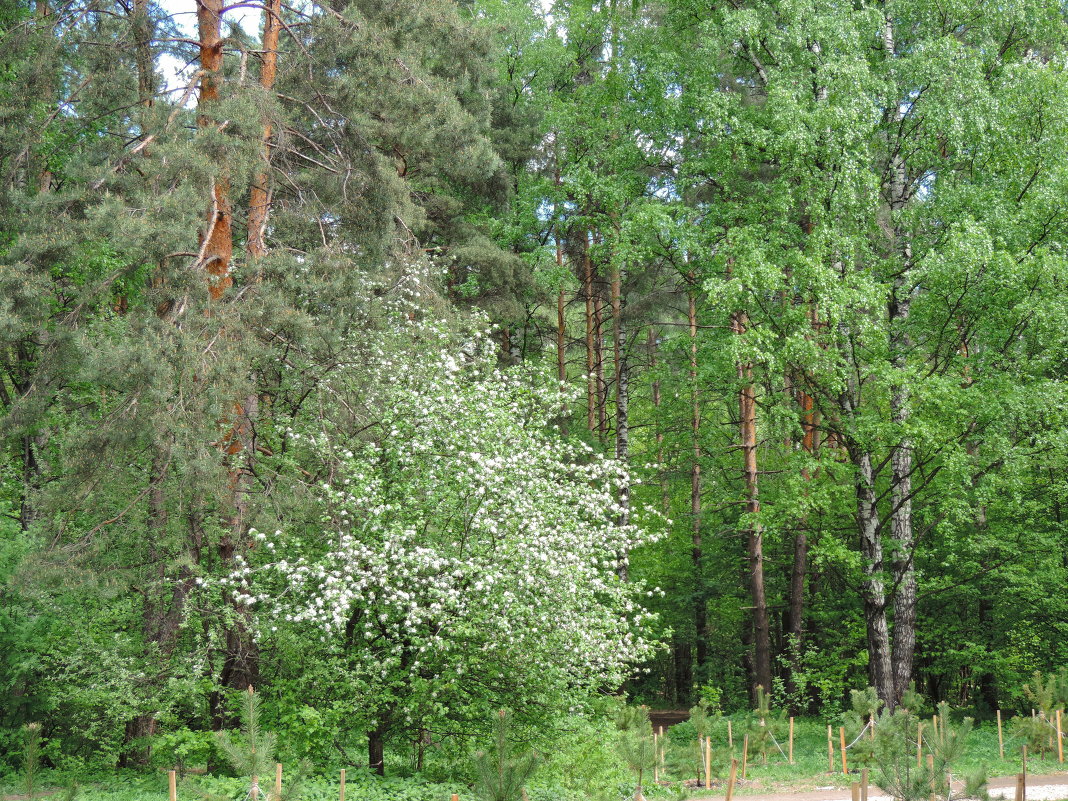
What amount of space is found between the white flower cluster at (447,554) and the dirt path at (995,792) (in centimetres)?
313

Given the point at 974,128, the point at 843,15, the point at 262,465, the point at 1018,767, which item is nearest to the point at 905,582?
the point at 1018,767

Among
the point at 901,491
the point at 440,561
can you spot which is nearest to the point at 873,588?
the point at 901,491

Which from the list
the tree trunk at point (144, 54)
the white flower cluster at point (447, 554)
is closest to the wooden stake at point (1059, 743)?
the white flower cluster at point (447, 554)

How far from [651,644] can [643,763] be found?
2337 mm

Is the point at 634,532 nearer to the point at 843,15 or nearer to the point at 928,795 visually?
the point at 928,795

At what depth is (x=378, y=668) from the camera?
9164 mm

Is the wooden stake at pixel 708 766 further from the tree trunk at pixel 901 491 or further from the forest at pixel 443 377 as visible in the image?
the tree trunk at pixel 901 491

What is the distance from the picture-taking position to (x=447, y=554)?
9523 millimetres

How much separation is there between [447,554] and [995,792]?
7.75m

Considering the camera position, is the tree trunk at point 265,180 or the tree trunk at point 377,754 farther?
the tree trunk at point 265,180

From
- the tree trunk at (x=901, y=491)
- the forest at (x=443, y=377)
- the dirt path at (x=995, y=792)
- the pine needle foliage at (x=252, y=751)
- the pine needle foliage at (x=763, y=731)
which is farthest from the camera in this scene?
the pine needle foliage at (x=763, y=731)

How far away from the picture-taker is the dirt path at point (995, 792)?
36.8 ft

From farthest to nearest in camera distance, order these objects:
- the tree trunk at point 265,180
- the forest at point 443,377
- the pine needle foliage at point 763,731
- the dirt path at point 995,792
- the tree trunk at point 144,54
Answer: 1. the pine needle foliage at point 763,731
2. the dirt path at point 995,792
3. the tree trunk at point 265,180
4. the tree trunk at point 144,54
5. the forest at point 443,377

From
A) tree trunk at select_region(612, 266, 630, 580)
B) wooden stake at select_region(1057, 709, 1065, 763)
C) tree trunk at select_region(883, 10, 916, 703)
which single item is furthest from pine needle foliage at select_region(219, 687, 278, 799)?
tree trunk at select_region(612, 266, 630, 580)
